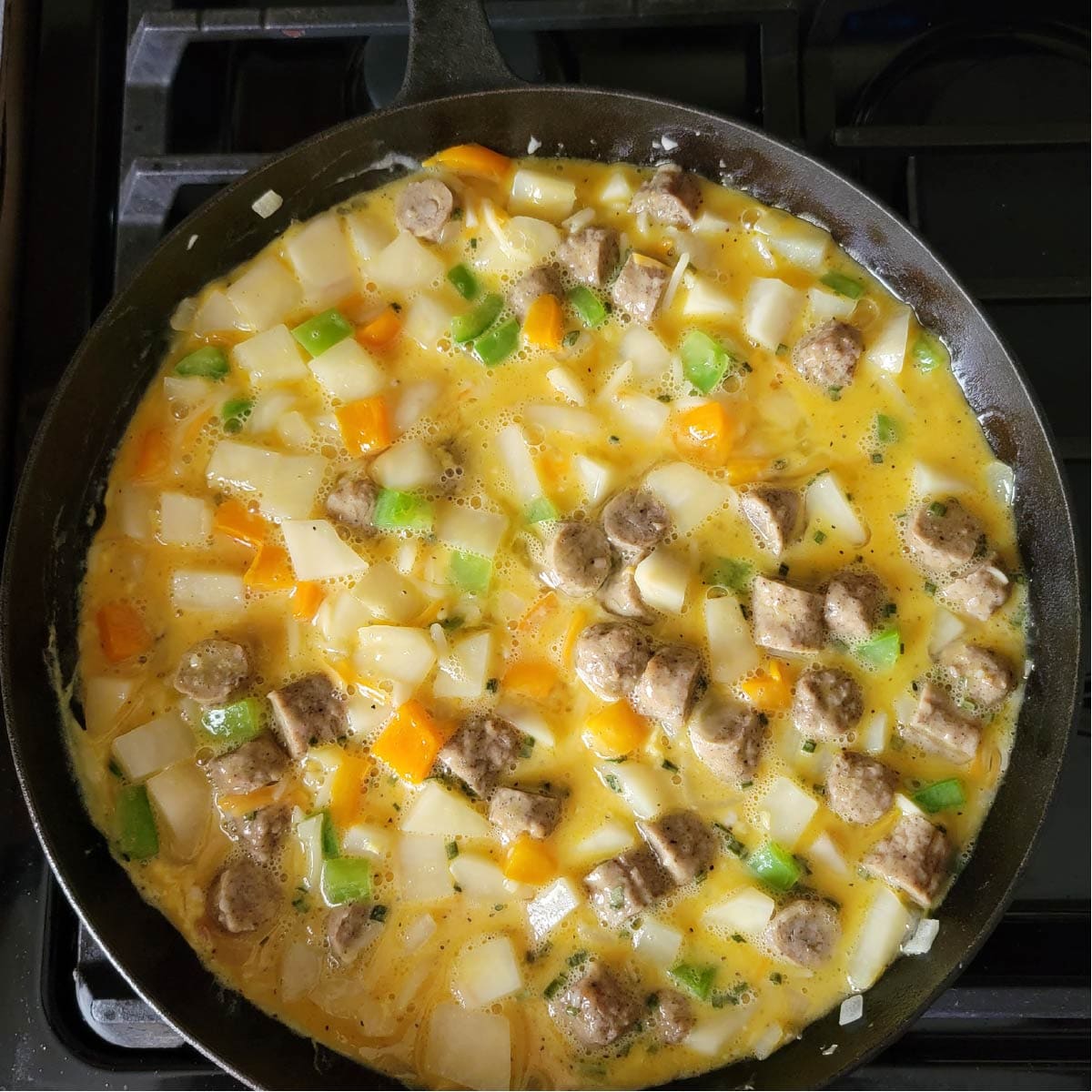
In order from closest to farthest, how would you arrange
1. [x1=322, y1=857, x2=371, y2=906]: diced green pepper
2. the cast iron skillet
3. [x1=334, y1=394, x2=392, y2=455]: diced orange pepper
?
1. the cast iron skillet
2. [x1=322, y1=857, x2=371, y2=906]: diced green pepper
3. [x1=334, y1=394, x2=392, y2=455]: diced orange pepper

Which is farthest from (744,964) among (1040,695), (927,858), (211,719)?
(211,719)

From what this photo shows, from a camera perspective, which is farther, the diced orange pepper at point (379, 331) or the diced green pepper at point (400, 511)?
the diced orange pepper at point (379, 331)

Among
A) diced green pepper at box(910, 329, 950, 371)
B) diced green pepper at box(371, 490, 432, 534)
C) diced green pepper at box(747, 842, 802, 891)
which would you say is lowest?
diced green pepper at box(747, 842, 802, 891)

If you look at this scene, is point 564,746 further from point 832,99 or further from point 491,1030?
point 832,99

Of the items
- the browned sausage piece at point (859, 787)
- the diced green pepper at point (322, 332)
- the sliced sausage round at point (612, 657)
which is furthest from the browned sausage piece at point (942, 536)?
the diced green pepper at point (322, 332)

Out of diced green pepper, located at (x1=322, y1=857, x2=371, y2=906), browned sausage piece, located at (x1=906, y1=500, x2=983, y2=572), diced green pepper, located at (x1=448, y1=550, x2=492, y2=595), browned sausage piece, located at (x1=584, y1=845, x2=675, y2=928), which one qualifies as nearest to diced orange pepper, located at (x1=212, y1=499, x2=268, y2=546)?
diced green pepper, located at (x1=448, y1=550, x2=492, y2=595)

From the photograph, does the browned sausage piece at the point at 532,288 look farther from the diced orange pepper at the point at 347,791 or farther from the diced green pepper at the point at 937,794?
the diced green pepper at the point at 937,794

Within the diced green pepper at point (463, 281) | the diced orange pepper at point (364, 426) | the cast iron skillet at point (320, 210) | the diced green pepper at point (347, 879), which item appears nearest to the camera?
the cast iron skillet at point (320, 210)

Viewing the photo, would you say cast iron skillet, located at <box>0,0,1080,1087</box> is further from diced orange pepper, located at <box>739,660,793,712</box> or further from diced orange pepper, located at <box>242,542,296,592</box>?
diced orange pepper, located at <box>739,660,793,712</box>
